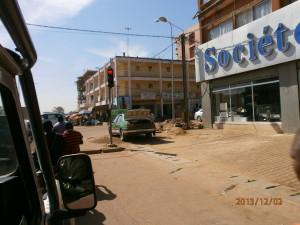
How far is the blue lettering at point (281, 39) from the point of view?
15391 millimetres

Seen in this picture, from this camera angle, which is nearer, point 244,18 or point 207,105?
point 244,18

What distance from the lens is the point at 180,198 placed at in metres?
6.78

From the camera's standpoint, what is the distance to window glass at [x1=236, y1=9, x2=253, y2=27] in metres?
18.9

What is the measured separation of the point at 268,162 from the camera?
9891 millimetres

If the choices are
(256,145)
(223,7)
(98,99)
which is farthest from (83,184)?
(98,99)

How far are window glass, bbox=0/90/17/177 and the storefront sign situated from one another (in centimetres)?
1494

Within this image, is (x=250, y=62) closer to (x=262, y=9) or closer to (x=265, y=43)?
(x=265, y=43)

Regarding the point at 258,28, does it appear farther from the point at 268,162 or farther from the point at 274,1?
the point at 268,162

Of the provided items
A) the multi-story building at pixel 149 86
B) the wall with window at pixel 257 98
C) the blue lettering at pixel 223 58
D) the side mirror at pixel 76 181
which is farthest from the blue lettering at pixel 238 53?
the multi-story building at pixel 149 86

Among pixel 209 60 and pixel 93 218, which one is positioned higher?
pixel 209 60

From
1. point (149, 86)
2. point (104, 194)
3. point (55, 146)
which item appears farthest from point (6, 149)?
point (149, 86)

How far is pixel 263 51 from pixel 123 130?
328 inches

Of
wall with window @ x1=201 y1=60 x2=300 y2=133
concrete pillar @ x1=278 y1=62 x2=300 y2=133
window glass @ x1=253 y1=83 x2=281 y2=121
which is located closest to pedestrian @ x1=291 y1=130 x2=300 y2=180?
wall with window @ x1=201 y1=60 x2=300 y2=133

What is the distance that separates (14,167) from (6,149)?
0.15 m
